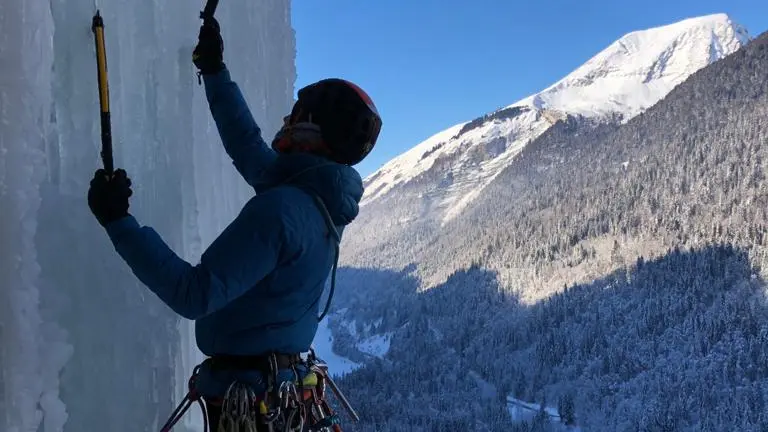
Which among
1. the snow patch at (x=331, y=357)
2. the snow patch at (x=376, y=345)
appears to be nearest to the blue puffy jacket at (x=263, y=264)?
the snow patch at (x=331, y=357)

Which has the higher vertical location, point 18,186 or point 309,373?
point 18,186

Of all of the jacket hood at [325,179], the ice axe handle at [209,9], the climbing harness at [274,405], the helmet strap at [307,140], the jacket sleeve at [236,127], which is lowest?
the climbing harness at [274,405]

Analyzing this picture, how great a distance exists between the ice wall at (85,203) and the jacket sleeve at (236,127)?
0.87 feet

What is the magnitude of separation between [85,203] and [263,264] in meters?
0.68

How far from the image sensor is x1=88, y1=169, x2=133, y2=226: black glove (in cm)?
118

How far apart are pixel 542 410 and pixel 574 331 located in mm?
16426

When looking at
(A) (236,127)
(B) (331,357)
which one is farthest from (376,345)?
(A) (236,127)

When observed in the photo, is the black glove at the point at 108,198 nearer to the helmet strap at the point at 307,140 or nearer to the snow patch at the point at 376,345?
the helmet strap at the point at 307,140

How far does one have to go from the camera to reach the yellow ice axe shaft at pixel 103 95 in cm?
134

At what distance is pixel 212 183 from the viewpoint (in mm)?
2135

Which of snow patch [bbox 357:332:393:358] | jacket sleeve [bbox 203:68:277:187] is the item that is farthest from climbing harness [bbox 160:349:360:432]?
snow patch [bbox 357:332:393:358]

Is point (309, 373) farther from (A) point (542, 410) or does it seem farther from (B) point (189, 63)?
(A) point (542, 410)

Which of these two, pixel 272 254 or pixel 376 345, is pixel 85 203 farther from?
pixel 376 345

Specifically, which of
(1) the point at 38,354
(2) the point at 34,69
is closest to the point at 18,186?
(2) the point at 34,69
